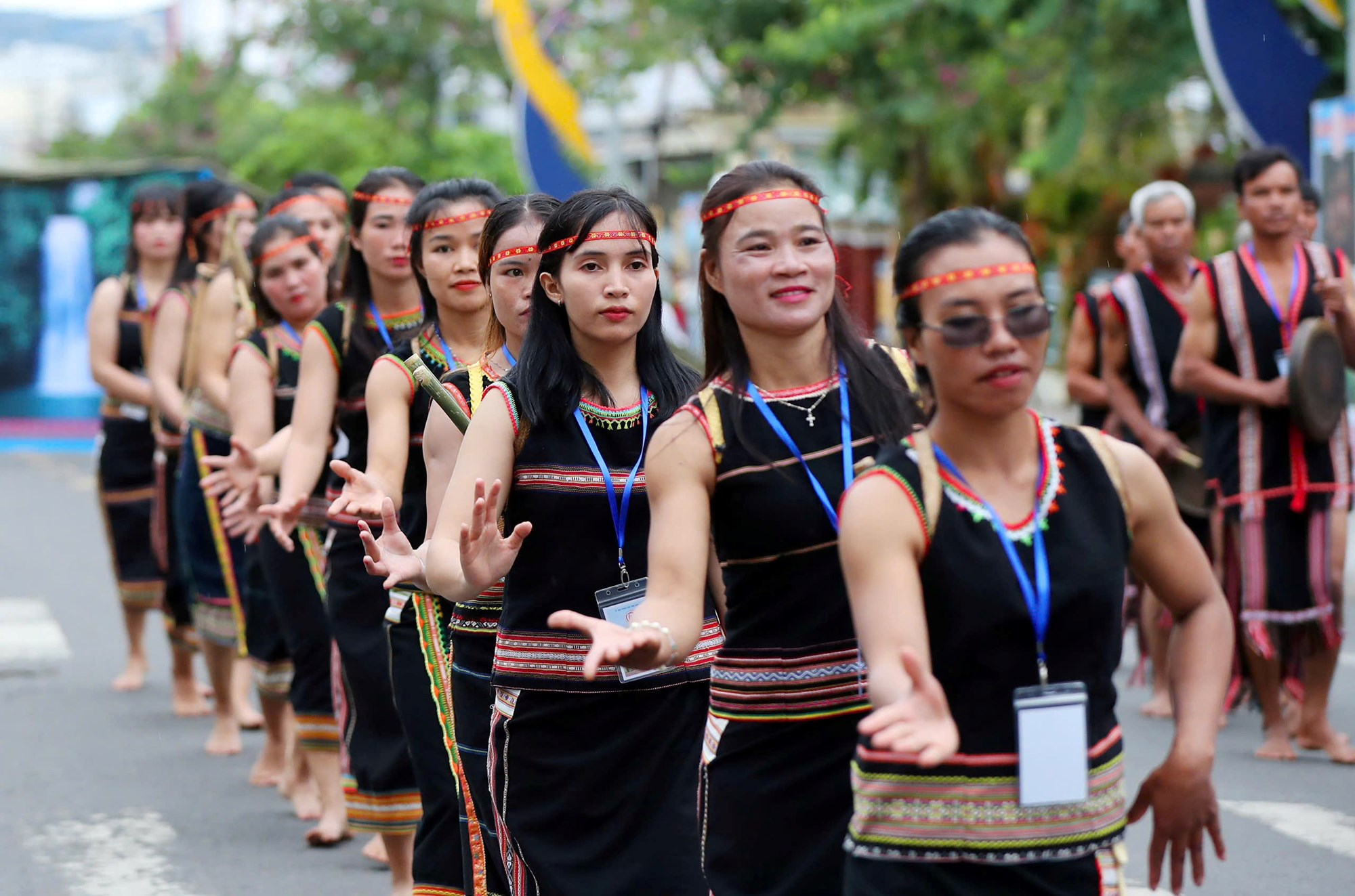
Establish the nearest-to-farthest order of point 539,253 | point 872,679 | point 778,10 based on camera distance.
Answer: point 872,679 → point 539,253 → point 778,10

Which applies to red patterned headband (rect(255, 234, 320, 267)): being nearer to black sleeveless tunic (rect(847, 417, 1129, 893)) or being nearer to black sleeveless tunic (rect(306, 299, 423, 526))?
black sleeveless tunic (rect(306, 299, 423, 526))

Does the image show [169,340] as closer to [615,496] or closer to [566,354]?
[566,354]

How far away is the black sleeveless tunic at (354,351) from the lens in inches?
242

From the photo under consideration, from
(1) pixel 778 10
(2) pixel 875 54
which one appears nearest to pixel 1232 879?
(2) pixel 875 54

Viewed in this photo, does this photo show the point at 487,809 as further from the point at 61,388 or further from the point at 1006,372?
the point at 61,388

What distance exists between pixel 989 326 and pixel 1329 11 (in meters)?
11.8

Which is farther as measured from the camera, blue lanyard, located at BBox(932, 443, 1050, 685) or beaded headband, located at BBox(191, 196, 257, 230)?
beaded headband, located at BBox(191, 196, 257, 230)

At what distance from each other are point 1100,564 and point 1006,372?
33 centimetres

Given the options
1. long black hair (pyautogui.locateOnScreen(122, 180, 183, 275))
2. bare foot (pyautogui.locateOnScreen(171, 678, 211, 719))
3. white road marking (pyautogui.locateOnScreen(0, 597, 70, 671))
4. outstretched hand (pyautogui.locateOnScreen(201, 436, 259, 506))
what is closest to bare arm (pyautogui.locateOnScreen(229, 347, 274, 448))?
outstretched hand (pyautogui.locateOnScreen(201, 436, 259, 506))

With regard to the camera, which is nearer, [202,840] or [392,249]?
[392,249]

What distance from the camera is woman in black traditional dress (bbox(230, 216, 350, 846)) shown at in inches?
277

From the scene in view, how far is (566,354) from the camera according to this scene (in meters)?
4.41

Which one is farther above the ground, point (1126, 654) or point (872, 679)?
point (872, 679)

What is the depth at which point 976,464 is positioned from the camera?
3.12 metres
